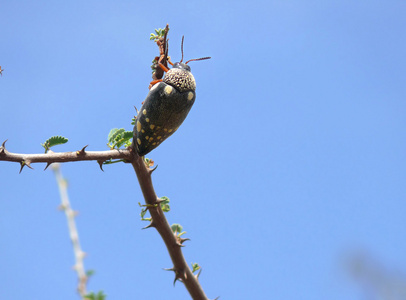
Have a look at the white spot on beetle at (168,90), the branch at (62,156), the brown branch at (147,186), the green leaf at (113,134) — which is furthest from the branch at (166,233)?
the white spot on beetle at (168,90)

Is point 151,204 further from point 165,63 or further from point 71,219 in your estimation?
point 71,219

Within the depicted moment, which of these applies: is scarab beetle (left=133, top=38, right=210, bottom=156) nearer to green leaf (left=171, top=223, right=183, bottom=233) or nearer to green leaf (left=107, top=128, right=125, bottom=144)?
green leaf (left=107, top=128, right=125, bottom=144)

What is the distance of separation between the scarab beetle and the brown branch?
0.53 ft

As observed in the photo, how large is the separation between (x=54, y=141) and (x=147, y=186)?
94cm

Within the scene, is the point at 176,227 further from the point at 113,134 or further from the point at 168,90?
the point at 168,90

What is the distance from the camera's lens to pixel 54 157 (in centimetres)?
412

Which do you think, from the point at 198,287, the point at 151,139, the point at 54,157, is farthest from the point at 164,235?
the point at 54,157

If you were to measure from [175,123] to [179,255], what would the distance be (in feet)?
4.46

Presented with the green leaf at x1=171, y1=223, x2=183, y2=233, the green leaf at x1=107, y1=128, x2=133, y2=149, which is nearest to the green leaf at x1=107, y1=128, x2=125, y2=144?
the green leaf at x1=107, y1=128, x2=133, y2=149

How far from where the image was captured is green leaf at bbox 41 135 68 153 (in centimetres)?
431

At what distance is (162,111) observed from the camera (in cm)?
430

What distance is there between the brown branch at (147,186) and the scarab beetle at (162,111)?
0.53ft

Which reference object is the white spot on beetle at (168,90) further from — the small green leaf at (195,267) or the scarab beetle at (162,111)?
the small green leaf at (195,267)

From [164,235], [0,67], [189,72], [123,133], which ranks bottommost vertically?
[164,235]
